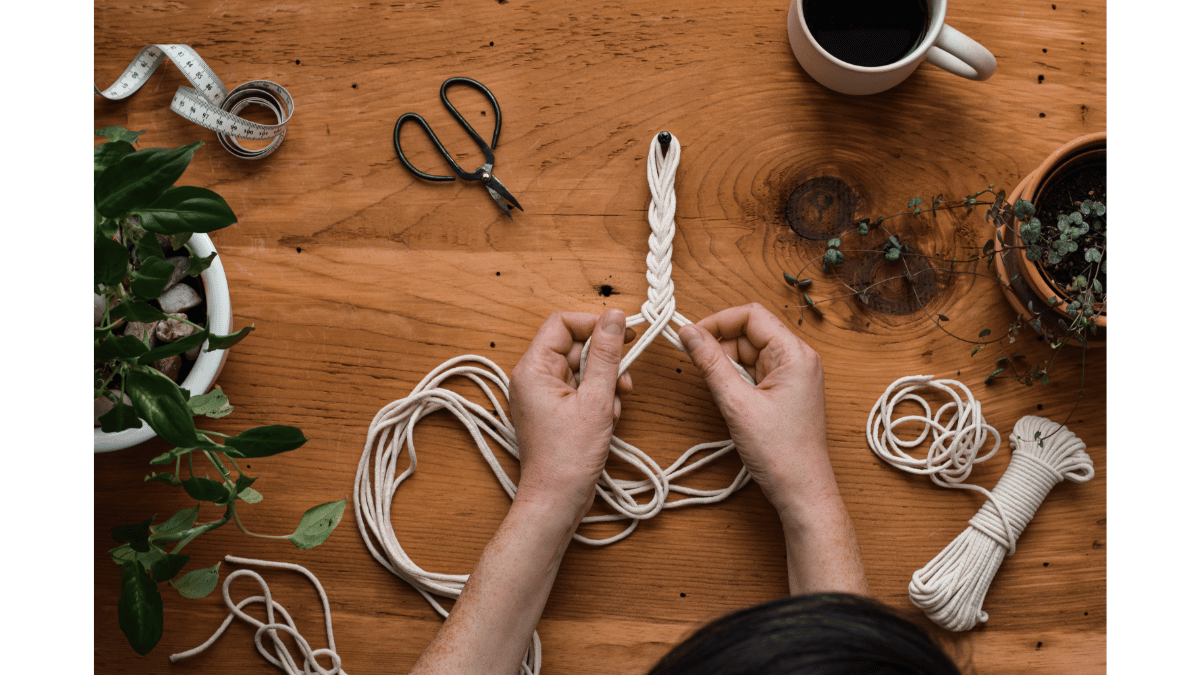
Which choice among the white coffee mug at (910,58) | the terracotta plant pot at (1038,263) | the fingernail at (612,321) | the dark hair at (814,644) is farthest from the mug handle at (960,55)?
the dark hair at (814,644)

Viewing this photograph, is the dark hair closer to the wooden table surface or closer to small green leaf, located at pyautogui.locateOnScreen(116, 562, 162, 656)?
the wooden table surface

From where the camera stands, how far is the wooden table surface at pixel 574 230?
0.87m

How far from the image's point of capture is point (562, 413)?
82 centimetres

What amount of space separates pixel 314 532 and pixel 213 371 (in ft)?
0.75

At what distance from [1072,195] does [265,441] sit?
896mm

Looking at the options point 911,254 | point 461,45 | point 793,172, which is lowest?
point 911,254

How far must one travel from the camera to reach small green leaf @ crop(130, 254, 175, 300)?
1.84ft

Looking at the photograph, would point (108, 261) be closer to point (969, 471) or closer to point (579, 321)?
point (579, 321)

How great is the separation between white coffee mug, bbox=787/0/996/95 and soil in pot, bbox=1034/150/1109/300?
0.15 metres

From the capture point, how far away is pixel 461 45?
898mm

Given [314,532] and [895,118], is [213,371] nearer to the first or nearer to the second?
[314,532]

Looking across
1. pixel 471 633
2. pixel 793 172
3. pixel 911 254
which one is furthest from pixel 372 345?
pixel 911 254

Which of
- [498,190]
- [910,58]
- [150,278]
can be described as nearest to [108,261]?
[150,278]

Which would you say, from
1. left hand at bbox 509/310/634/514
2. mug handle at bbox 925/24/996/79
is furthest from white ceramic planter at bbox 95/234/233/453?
mug handle at bbox 925/24/996/79
